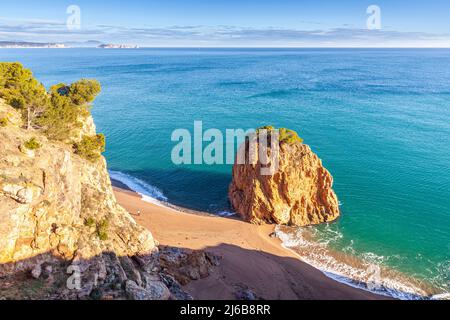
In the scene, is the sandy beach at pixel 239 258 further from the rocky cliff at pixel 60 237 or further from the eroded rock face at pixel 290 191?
the rocky cliff at pixel 60 237

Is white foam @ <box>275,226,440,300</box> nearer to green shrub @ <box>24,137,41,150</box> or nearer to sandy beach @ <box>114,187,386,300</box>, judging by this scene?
sandy beach @ <box>114,187,386,300</box>

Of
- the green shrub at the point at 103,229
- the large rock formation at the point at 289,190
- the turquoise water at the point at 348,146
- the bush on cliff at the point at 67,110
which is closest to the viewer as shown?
the green shrub at the point at 103,229

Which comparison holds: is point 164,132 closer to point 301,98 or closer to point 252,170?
point 252,170

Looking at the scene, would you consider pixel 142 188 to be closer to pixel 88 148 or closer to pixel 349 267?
pixel 88 148

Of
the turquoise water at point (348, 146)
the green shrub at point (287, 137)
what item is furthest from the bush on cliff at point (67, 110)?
the green shrub at point (287, 137)

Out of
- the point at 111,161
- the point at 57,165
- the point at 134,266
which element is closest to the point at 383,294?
the point at 134,266

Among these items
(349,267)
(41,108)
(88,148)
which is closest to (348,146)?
(349,267)
